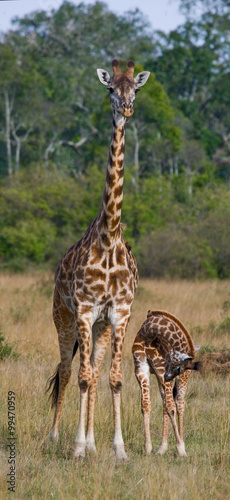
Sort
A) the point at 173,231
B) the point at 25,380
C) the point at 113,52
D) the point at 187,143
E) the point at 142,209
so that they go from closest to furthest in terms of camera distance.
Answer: the point at 25,380 → the point at 173,231 → the point at 142,209 → the point at 187,143 → the point at 113,52

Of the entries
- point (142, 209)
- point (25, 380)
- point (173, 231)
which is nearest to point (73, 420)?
point (25, 380)

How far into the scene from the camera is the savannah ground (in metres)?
4.94

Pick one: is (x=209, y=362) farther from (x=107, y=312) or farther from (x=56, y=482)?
(x=56, y=482)

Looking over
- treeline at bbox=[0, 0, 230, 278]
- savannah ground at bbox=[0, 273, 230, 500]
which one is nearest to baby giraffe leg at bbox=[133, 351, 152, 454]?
savannah ground at bbox=[0, 273, 230, 500]

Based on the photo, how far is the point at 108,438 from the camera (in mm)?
6406

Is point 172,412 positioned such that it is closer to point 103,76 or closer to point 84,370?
point 84,370

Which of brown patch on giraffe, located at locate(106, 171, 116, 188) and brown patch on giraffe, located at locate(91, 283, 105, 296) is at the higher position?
brown patch on giraffe, located at locate(106, 171, 116, 188)

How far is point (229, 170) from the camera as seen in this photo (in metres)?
45.9

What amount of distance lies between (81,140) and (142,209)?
765 inches

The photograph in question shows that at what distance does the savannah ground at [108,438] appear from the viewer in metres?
4.94

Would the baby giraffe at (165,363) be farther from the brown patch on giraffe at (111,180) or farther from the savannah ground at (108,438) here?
the brown patch on giraffe at (111,180)

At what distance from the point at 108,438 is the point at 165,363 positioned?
88cm

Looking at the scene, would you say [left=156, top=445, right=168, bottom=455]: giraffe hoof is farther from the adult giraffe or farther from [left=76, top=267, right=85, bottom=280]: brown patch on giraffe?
[left=76, top=267, right=85, bottom=280]: brown patch on giraffe

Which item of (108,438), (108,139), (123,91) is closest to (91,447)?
(108,438)
